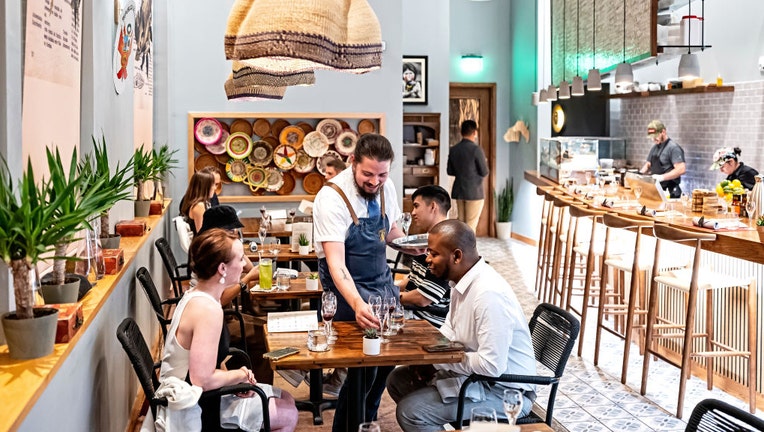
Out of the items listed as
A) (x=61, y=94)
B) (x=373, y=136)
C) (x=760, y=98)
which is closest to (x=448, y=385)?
(x=373, y=136)

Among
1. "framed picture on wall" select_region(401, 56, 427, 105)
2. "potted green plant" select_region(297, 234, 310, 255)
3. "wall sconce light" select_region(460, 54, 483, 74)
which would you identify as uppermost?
"wall sconce light" select_region(460, 54, 483, 74)

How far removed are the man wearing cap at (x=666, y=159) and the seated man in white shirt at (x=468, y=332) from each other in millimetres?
7392

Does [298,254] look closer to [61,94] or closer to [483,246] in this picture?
[61,94]

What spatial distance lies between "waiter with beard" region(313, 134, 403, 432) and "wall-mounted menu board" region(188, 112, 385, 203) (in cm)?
493

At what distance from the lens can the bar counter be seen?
532cm

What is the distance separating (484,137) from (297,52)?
1275 centimetres

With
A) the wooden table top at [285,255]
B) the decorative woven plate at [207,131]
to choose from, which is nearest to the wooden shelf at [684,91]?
the decorative woven plate at [207,131]

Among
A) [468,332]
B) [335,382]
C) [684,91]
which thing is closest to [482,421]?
[468,332]

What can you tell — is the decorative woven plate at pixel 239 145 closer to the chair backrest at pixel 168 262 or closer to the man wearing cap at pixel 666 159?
the chair backrest at pixel 168 262

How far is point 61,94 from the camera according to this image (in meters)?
3.75

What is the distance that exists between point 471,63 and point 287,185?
649cm

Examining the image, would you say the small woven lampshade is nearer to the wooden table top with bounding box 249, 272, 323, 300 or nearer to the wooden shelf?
the wooden table top with bounding box 249, 272, 323, 300

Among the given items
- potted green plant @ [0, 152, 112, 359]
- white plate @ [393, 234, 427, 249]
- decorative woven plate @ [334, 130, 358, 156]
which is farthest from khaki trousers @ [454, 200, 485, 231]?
potted green plant @ [0, 152, 112, 359]

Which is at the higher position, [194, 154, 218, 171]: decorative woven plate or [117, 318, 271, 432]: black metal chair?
[194, 154, 218, 171]: decorative woven plate
